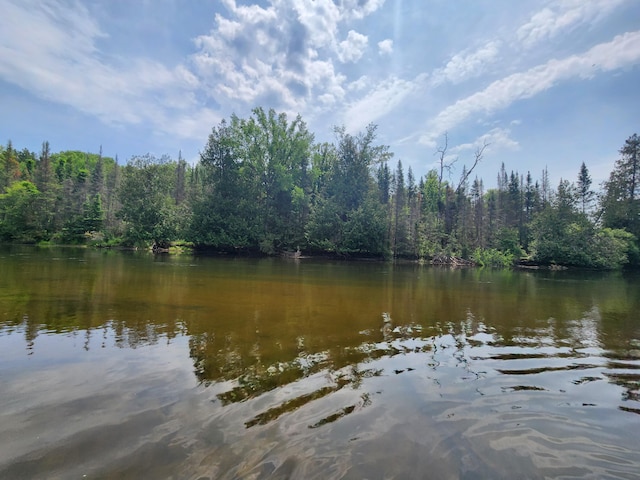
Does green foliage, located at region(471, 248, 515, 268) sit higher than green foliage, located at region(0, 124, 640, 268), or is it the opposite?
green foliage, located at region(0, 124, 640, 268)

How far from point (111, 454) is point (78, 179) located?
85.5 metres

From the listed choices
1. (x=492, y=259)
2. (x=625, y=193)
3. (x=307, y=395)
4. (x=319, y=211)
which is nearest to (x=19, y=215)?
(x=319, y=211)

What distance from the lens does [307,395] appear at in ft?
13.5

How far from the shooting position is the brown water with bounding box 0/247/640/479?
285cm

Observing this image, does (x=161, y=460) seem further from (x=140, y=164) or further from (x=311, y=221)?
(x=140, y=164)

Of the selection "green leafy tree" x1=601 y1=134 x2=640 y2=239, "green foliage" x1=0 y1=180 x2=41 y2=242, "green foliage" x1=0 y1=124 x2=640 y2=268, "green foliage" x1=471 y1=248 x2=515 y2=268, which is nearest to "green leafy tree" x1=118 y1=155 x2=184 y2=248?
"green foliage" x1=0 y1=124 x2=640 y2=268

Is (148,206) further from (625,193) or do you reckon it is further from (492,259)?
(625,193)

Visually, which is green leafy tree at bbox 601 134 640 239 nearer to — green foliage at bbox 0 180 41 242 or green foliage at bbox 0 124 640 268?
green foliage at bbox 0 124 640 268

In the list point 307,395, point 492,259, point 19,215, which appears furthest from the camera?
point 19,215

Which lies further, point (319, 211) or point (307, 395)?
point (319, 211)

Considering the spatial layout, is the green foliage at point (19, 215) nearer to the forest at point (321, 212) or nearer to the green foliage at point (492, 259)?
the forest at point (321, 212)

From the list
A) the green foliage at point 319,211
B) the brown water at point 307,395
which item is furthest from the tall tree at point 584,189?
the brown water at point 307,395

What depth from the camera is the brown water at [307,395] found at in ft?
9.34

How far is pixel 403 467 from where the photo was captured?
2.80 m
